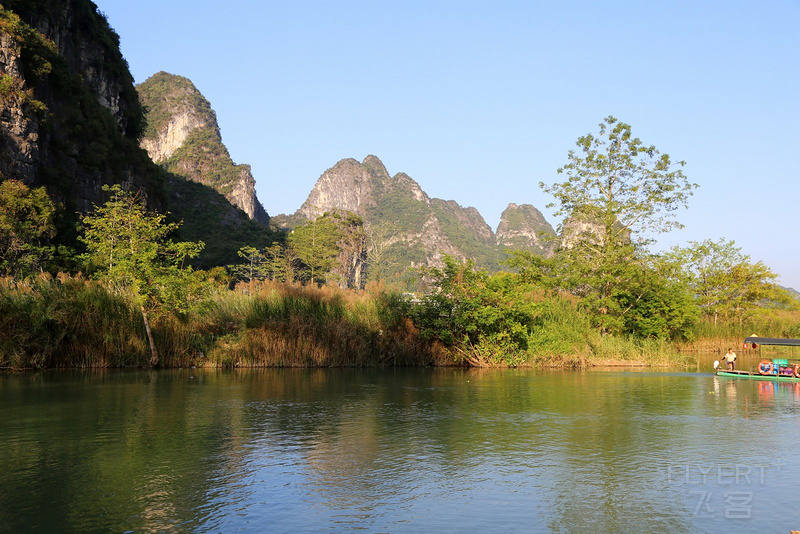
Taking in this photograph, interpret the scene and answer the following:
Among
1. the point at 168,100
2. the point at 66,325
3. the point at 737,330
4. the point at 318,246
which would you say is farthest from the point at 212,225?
the point at 168,100

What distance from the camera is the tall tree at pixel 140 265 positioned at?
2017 cm

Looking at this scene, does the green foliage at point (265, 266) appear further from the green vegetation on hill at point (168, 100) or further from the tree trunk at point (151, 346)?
the green vegetation on hill at point (168, 100)

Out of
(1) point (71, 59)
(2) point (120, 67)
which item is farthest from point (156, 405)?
(2) point (120, 67)

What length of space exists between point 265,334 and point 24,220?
967 inches

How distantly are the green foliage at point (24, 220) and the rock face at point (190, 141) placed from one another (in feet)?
307

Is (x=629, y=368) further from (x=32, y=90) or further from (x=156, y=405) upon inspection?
(x=32, y=90)

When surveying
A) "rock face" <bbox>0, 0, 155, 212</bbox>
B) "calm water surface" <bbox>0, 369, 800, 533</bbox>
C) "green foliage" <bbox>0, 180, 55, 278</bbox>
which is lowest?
"calm water surface" <bbox>0, 369, 800, 533</bbox>

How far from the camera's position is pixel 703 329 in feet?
110

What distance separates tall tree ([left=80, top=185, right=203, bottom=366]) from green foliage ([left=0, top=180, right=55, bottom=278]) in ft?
36.9

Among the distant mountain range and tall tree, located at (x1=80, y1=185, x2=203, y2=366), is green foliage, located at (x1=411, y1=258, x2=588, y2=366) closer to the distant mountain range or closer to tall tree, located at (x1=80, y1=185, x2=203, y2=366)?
tall tree, located at (x1=80, y1=185, x2=203, y2=366)

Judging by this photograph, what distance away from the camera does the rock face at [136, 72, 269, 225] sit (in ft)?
461

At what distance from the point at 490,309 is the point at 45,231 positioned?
29046 mm

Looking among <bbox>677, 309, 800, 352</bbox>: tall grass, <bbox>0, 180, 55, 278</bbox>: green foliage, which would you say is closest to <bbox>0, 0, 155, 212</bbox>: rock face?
<bbox>0, 180, 55, 278</bbox>: green foliage

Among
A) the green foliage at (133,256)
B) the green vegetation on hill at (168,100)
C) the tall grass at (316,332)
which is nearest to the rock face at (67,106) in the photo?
the green foliage at (133,256)
